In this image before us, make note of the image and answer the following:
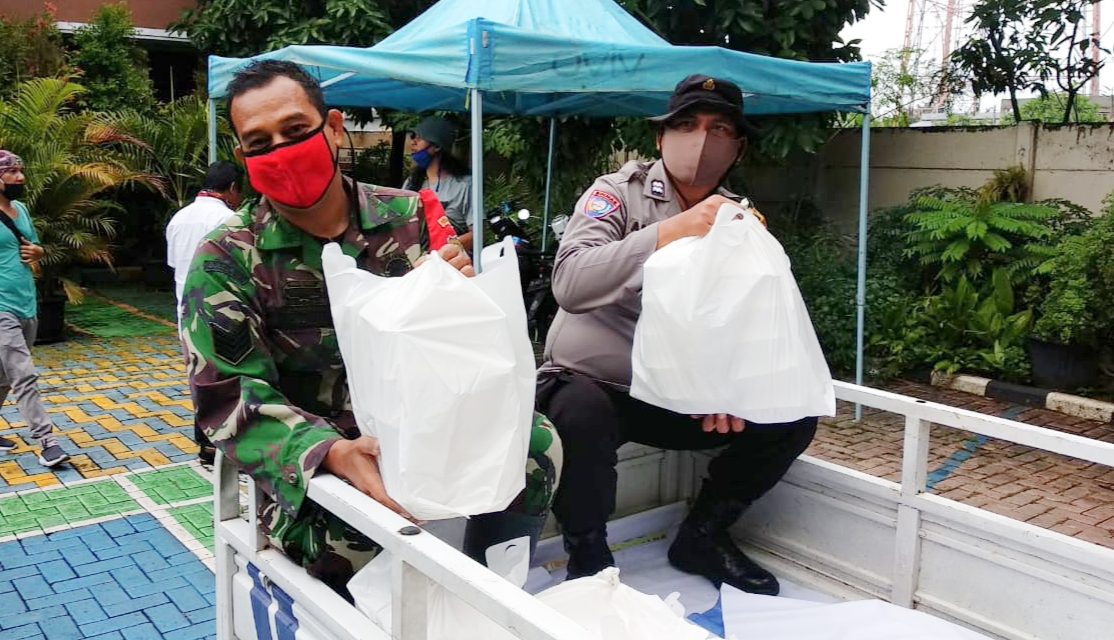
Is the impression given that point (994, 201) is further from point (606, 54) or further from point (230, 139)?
point (230, 139)

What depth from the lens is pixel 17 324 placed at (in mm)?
4684

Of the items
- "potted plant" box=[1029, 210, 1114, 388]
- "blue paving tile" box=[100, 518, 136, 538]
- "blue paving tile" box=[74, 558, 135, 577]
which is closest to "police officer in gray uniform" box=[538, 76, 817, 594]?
"blue paving tile" box=[74, 558, 135, 577]

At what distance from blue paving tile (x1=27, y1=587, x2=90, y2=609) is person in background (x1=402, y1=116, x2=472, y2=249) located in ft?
10.8

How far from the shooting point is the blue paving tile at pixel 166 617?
9.86 feet

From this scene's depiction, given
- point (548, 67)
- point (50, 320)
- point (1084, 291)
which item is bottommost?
point (50, 320)

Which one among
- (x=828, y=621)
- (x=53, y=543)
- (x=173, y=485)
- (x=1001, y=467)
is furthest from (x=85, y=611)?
(x=1001, y=467)

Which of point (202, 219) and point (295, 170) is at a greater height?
point (295, 170)

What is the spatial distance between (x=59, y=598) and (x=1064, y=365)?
569 cm

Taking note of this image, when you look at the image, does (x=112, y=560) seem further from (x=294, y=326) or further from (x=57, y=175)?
(x=57, y=175)

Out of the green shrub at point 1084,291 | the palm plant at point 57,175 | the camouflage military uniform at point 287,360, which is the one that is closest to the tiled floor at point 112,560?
the camouflage military uniform at point 287,360

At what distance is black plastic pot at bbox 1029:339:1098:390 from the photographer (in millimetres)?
5898

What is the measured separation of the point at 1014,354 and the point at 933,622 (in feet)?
15.0

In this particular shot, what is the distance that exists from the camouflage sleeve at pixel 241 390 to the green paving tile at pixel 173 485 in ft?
8.62

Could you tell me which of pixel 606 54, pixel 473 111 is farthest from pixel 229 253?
pixel 606 54
